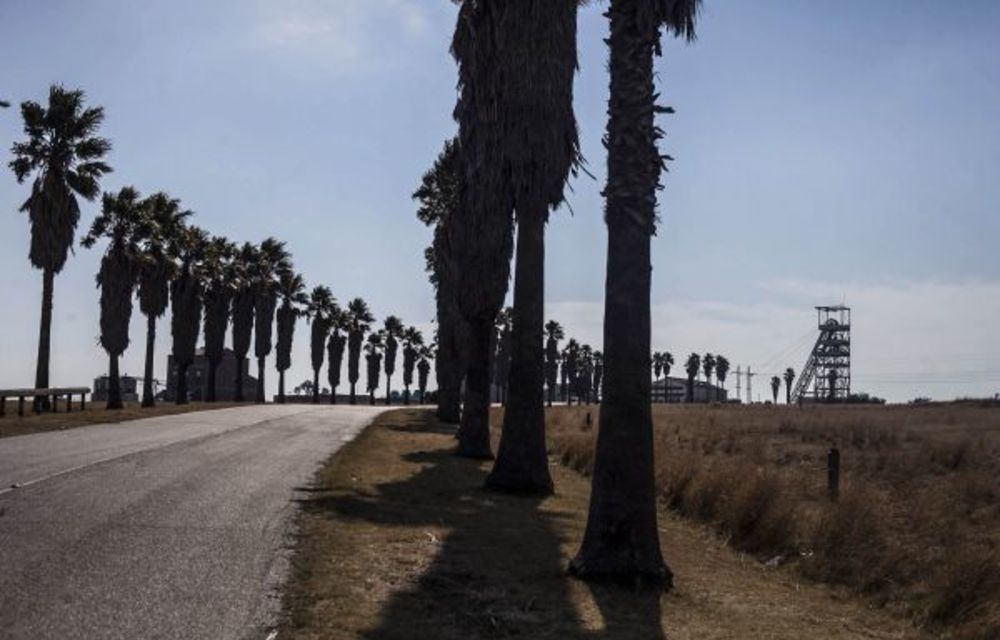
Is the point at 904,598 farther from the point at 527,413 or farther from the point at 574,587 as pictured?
the point at 527,413

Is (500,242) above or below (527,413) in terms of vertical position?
above

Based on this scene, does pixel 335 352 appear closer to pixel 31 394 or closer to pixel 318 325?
pixel 318 325

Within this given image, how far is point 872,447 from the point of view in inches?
1216

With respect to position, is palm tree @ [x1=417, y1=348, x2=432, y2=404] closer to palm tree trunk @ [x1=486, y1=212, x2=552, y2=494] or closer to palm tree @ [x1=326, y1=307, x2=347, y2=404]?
palm tree @ [x1=326, y1=307, x2=347, y2=404]

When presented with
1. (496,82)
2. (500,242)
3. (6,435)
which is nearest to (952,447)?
(500,242)

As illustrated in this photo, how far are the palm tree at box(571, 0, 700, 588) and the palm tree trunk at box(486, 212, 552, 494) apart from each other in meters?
7.98

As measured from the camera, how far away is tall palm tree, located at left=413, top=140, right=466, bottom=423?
35.7 m

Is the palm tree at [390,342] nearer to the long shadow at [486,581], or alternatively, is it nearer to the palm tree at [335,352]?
the palm tree at [335,352]

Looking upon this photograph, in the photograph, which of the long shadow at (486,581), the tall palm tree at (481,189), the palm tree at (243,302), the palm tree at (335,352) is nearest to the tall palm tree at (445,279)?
the tall palm tree at (481,189)

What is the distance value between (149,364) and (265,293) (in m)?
27.4

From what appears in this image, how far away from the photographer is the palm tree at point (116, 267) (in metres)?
48.8

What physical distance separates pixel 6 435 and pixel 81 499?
13.5 metres

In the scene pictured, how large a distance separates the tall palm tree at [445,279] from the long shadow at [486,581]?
Result: 17.2 meters

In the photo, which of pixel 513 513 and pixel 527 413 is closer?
pixel 513 513
